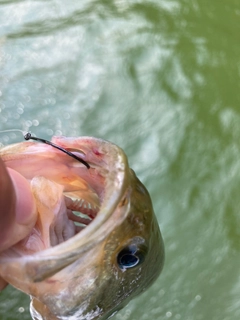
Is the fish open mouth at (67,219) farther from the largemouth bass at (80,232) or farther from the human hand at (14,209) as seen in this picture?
the human hand at (14,209)

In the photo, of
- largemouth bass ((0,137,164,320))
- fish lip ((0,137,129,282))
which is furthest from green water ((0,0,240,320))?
fish lip ((0,137,129,282))

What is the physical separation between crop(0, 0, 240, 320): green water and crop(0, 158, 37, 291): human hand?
1.90 meters

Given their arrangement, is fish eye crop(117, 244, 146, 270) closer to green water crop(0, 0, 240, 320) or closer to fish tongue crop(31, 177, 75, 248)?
fish tongue crop(31, 177, 75, 248)

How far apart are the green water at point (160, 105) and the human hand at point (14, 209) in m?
1.90

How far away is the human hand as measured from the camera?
1.08 metres

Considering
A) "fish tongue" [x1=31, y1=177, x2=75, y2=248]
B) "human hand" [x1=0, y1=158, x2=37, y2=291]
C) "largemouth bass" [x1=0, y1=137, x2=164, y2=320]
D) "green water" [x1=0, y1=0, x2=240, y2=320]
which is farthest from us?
"green water" [x1=0, y1=0, x2=240, y2=320]

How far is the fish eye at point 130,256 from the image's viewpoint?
134 cm

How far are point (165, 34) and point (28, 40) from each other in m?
1.17

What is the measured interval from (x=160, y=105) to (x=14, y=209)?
2821 millimetres

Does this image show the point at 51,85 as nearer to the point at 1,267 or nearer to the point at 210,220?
the point at 210,220

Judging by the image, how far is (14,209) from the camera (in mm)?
1157

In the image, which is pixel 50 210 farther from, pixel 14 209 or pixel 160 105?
pixel 160 105

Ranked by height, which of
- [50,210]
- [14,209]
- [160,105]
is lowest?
[160,105]

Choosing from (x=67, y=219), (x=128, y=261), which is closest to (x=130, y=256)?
(x=128, y=261)
